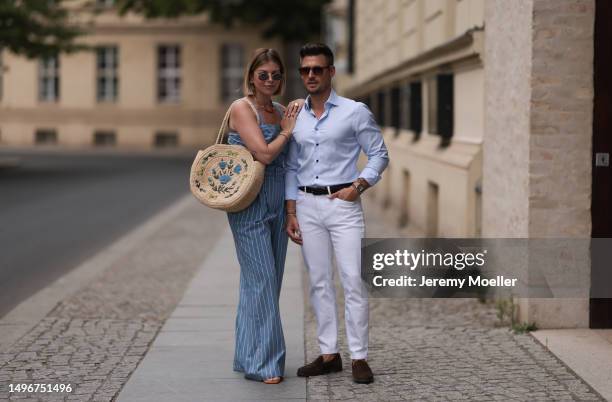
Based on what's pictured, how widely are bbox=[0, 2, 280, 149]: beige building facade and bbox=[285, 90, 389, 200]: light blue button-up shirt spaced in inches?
1591

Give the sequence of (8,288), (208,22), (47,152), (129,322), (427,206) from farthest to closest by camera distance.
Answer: (208,22) < (47,152) < (427,206) < (8,288) < (129,322)

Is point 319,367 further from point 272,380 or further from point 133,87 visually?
point 133,87

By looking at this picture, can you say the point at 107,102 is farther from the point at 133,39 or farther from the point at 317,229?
the point at 317,229

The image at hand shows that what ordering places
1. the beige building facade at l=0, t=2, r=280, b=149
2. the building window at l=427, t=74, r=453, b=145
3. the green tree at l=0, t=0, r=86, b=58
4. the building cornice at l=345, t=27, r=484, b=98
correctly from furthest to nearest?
the beige building facade at l=0, t=2, r=280, b=149 → the green tree at l=0, t=0, r=86, b=58 → the building window at l=427, t=74, r=453, b=145 → the building cornice at l=345, t=27, r=484, b=98

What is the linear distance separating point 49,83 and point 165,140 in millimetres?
5579

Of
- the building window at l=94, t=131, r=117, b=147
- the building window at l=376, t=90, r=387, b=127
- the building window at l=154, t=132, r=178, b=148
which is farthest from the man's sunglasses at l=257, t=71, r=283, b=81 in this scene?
the building window at l=94, t=131, r=117, b=147

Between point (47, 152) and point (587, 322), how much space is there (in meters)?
36.2

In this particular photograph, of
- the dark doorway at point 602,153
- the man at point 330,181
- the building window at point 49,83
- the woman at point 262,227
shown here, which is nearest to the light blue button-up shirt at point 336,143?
the man at point 330,181

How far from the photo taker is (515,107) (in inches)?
304

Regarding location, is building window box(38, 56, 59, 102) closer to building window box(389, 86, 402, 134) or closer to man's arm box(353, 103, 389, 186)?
building window box(389, 86, 402, 134)

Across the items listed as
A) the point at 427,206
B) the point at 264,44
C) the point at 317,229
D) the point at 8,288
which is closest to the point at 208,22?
the point at 264,44

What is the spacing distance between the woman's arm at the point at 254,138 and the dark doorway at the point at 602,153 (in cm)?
249

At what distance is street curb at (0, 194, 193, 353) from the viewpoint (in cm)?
745

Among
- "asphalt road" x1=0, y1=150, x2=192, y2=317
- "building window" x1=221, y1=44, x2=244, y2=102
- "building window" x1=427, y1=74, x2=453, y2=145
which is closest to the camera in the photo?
"asphalt road" x1=0, y1=150, x2=192, y2=317
